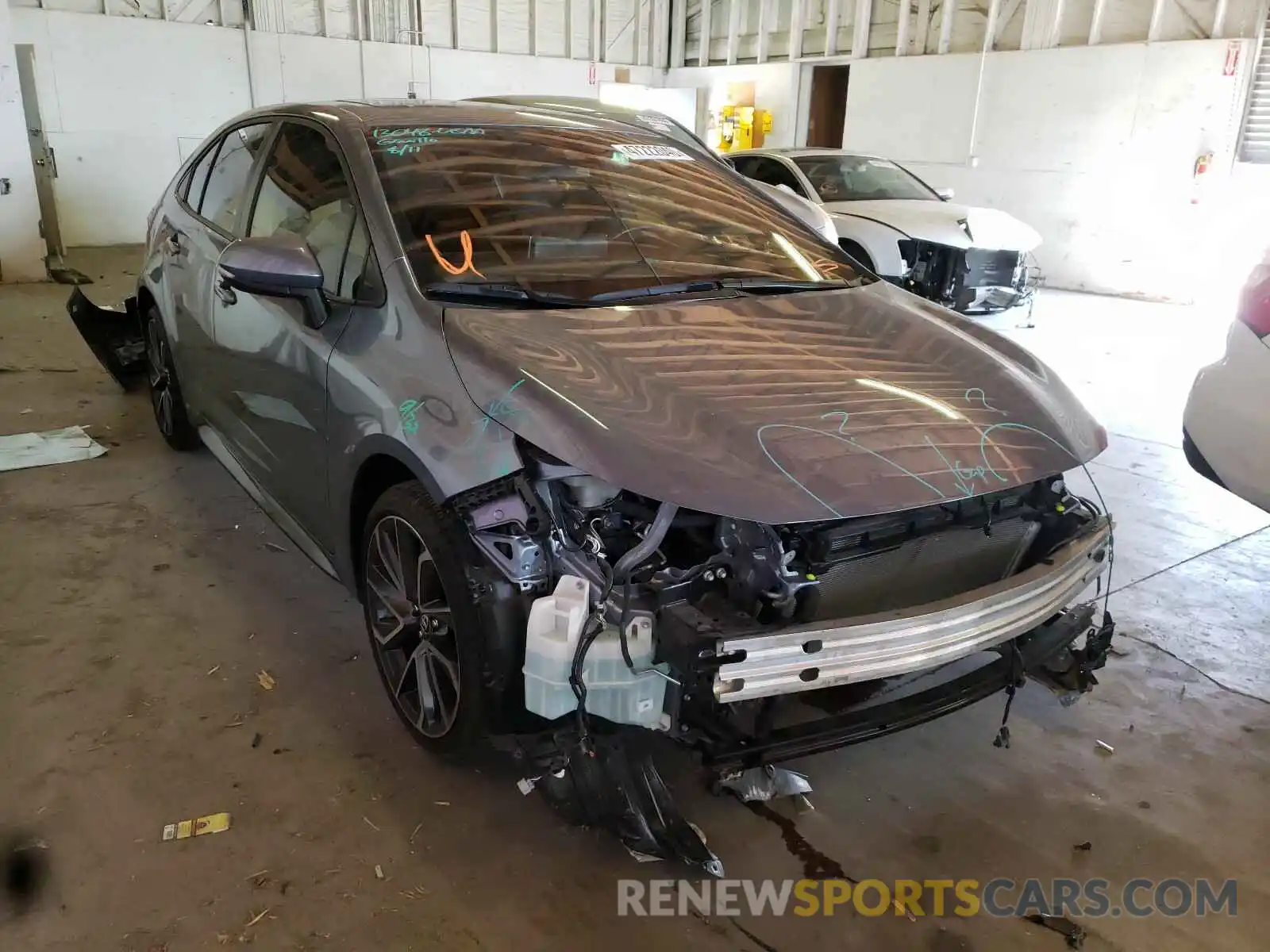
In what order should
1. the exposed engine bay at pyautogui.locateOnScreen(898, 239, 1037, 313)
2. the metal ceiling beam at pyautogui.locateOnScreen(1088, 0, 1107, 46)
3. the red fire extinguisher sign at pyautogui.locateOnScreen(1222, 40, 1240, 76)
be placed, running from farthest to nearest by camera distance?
the metal ceiling beam at pyautogui.locateOnScreen(1088, 0, 1107, 46) < the red fire extinguisher sign at pyautogui.locateOnScreen(1222, 40, 1240, 76) < the exposed engine bay at pyautogui.locateOnScreen(898, 239, 1037, 313)

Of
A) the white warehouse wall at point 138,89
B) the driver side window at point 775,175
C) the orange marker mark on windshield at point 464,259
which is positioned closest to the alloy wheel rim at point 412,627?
the orange marker mark on windshield at point 464,259

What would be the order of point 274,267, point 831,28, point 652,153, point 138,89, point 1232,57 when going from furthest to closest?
point 831,28 < point 138,89 < point 1232,57 < point 652,153 < point 274,267

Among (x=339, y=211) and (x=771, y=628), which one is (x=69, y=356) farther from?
(x=771, y=628)

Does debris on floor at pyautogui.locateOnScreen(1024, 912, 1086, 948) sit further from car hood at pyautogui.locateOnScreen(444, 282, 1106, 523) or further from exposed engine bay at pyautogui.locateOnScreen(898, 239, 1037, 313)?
exposed engine bay at pyautogui.locateOnScreen(898, 239, 1037, 313)

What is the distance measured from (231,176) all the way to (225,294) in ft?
1.86

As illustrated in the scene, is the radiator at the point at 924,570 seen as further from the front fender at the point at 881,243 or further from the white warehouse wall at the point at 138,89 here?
the white warehouse wall at the point at 138,89

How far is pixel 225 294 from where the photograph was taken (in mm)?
3074

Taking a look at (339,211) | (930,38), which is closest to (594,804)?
(339,211)

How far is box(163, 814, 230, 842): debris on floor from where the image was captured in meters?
2.10

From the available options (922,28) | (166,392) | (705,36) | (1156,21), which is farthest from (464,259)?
(705,36)

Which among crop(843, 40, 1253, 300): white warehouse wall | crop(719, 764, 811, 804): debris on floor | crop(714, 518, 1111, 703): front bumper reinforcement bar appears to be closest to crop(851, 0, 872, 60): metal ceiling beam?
crop(843, 40, 1253, 300): white warehouse wall

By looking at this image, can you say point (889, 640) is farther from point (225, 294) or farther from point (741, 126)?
point (741, 126)

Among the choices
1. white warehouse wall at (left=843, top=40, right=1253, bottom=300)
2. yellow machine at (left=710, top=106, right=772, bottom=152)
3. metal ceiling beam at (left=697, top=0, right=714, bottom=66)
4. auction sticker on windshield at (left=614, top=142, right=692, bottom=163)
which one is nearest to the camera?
auction sticker on windshield at (left=614, top=142, right=692, bottom=163)

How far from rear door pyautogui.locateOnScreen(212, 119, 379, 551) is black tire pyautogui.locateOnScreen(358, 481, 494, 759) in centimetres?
34
